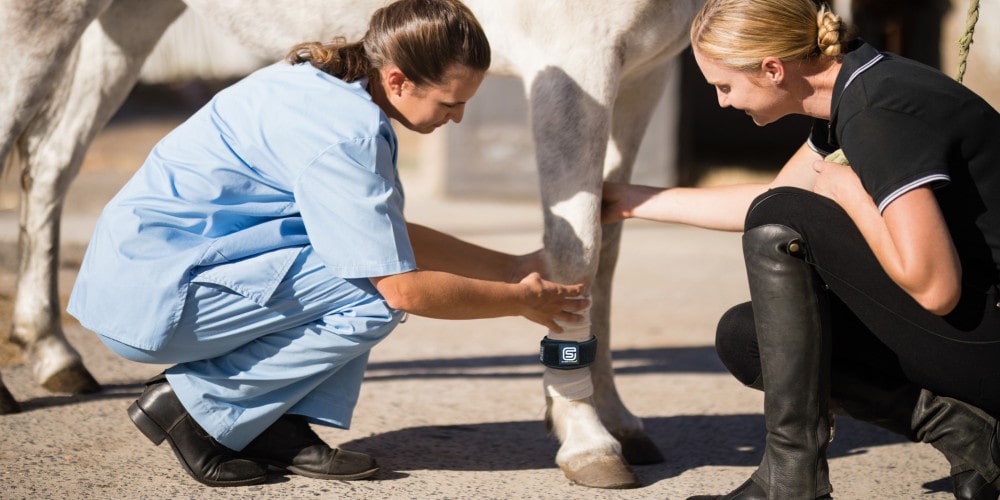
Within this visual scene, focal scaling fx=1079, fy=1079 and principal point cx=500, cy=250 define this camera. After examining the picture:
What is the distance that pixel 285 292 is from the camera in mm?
2297

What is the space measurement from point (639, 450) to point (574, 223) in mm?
652

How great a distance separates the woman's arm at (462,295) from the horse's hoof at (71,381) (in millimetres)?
1445

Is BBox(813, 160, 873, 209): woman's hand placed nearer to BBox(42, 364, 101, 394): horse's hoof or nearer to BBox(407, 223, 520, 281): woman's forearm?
BBox(407, 223, 520, 281): woman's forearm

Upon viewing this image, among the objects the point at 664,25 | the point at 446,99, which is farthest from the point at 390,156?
the point at 664,25

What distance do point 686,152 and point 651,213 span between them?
5492mm

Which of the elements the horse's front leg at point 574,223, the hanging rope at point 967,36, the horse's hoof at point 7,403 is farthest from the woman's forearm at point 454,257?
the horse's hoof at point 7,403

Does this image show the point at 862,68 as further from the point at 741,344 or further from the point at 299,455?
the point at 299,455

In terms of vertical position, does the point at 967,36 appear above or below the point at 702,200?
above

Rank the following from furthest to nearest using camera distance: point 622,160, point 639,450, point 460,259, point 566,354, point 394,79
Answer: point 622,160
point 639,450
point 460,259
point 566,354
point 394,79

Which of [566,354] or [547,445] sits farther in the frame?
[547,445]

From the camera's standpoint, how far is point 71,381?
3219 millimetres

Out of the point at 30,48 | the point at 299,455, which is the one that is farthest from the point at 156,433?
the point at 30,48

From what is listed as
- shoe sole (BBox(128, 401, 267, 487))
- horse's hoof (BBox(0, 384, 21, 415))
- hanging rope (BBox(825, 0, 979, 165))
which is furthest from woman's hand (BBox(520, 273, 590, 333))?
horse's hoof (BBox(0, 384, 21, 415))

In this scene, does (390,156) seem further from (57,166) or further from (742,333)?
(57,166)
